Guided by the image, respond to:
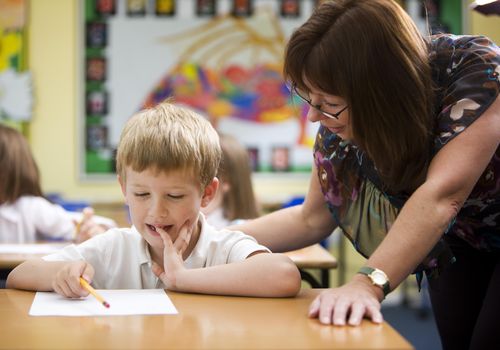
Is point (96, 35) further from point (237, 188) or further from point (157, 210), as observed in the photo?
point (157, 210)

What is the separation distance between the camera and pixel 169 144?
1.52 m

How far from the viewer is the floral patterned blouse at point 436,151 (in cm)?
140

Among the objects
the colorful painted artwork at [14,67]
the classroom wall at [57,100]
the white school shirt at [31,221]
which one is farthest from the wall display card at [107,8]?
the white school shirt at [31,221]

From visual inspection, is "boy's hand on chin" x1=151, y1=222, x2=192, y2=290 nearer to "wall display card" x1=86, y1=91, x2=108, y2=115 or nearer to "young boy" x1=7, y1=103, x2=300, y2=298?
"young boy" x1=7, y1=103, x2=300, y2=298

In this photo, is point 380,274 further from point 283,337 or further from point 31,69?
point 31,69

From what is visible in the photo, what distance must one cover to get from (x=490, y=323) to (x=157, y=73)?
4.08 metres

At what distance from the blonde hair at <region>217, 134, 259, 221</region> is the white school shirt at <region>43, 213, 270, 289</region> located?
1602 millimetres

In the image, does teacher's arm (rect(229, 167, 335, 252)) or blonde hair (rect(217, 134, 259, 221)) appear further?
blonde hair (rect(217, 134, 259, 221))

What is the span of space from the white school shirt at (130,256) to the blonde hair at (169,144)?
15 cm

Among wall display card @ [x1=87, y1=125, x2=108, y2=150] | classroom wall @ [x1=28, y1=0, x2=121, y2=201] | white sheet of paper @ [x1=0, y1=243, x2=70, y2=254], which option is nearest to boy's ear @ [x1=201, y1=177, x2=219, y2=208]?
white sheet of paper @ [x1=0, y1=243, x2=70, y2=254]

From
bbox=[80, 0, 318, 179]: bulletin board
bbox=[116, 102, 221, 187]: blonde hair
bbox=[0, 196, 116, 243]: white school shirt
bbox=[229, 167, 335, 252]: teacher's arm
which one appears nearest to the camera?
bbox=[116, 102, 221, 187]: blonde hair

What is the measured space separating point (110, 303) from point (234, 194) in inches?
77.5

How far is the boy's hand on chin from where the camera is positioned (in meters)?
1.47

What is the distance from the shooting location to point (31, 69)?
5.27 metres
